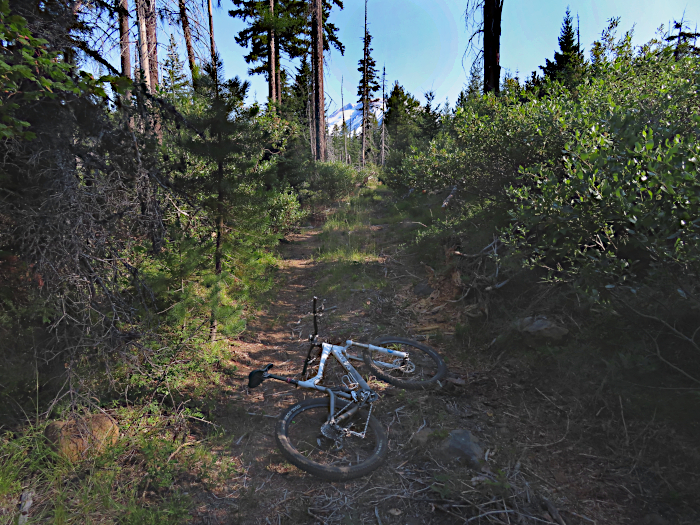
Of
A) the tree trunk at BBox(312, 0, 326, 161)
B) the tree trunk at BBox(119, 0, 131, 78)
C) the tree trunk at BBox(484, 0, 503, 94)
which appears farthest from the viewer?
the tree trunk at BBox(312, 0, 326, 161)

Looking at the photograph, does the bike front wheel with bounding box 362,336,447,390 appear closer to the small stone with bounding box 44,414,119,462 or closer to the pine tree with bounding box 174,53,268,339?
the pine tree with bounding box 174,53,268,339

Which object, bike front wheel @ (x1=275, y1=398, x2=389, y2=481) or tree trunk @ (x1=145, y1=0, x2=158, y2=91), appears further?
tree trunk @ (x1=145, y1=0, x2=158, y2=91)

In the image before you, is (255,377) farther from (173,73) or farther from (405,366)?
(173,73)

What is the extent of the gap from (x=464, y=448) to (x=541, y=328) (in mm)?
2107

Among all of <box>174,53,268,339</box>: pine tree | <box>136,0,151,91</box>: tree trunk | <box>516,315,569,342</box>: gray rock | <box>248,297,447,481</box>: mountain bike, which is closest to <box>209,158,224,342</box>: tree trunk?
<box>174,53,268,339</box>: pine tree

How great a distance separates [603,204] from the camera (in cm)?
346

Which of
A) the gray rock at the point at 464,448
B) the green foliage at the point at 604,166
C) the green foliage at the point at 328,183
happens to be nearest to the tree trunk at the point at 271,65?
the green foliage at the point at 328,183

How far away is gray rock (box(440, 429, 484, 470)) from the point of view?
11.1ft

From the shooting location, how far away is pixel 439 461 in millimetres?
3447

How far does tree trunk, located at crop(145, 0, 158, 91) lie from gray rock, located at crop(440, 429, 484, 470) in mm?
9834

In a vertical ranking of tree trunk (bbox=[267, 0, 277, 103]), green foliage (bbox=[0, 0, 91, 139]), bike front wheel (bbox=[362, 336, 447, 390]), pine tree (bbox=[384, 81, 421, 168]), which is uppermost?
pine tree (bbox=[384, 81, 421, 168])

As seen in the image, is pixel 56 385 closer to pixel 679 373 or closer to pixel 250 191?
pixel 250 191

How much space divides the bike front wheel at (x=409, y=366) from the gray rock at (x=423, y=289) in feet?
6.62

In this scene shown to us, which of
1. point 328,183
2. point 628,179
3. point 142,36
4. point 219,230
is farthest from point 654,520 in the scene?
point 328,183
